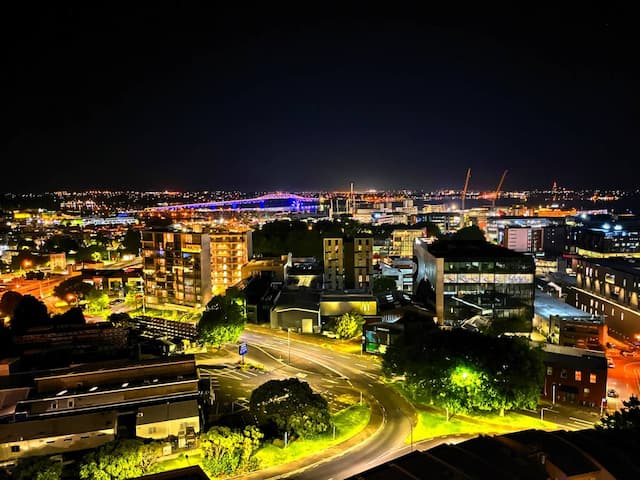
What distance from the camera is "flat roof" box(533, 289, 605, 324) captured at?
763 inches

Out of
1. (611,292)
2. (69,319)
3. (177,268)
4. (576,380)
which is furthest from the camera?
(177,268)

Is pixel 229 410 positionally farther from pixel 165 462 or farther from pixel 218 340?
pixel 218 340

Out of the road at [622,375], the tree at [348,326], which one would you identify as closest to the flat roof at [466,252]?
the tree at [348,326]

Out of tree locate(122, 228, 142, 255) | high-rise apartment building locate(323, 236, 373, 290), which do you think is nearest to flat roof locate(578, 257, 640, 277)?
high-rise apartment building locate(323, 236, 373, 290)

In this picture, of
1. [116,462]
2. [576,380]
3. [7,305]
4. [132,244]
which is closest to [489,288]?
[576,380]

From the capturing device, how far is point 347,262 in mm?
28156

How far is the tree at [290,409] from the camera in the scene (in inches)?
465

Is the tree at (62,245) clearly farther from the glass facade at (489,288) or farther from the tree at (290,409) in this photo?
the tree at (290,409)

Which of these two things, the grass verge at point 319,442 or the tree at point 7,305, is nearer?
the grass verge at point 319,442

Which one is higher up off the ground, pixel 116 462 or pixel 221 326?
pixel 221 326

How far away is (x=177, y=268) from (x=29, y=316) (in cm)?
774

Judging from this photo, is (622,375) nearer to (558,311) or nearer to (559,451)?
(558,311)

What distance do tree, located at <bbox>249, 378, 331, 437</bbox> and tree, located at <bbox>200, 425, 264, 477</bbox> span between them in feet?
4.16

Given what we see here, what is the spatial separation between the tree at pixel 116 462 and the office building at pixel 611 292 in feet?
→ 70.3
